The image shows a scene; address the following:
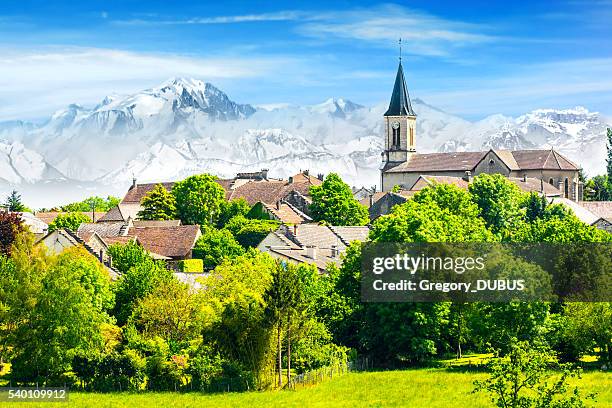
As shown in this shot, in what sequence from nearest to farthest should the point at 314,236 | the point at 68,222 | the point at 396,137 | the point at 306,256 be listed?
the point at 306,256
the point at 314,236
the point at 68,222
the point at 396,137

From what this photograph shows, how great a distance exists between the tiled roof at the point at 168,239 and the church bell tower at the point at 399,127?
217 feet

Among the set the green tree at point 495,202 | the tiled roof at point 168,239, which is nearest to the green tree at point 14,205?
the tiled roof at point 168,239

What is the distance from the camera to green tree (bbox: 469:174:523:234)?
91238 mm

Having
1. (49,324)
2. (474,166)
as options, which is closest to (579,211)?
(474,166)

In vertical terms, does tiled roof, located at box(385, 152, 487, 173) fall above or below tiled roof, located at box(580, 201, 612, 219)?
above

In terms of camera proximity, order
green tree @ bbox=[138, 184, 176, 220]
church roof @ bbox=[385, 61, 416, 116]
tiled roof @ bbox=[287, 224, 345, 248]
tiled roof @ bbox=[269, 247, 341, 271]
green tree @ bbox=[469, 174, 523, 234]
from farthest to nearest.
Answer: church roof @ bbox=[385, 61, 416, 116] < green tree @ bbox=[138, 184, 176, 220] < green tree @ bbox=[469, 174, 523, 234] < tiled roof @ bbox=[287, 224, 345, 248] < tiled roof @ bbox=[269, 247, 341, 271]

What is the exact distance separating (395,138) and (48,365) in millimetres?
106894

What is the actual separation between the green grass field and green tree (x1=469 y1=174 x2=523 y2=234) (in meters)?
42.4

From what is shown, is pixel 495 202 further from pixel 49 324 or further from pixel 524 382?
pixel 524 382

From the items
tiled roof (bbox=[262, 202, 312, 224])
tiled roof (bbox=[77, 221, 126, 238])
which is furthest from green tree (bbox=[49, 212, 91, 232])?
tiled roof (bbox=[262, 202, 312, 224])

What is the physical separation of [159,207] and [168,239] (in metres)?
19.8

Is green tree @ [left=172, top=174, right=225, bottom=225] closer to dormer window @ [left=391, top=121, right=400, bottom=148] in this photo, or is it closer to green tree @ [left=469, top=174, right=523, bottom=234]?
green tree @ [left=469, top=174, right=523, bottom=234]

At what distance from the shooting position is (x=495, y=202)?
92250 mm

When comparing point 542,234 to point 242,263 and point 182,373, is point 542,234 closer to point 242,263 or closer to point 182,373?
point 242,263
